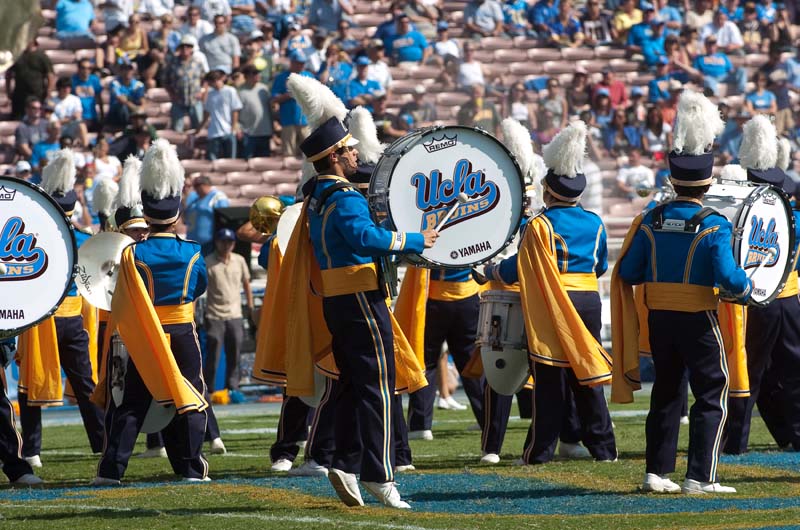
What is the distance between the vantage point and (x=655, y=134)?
22.0 m

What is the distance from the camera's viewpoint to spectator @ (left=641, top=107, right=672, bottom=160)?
21.6m

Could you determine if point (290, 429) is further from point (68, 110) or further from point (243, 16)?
point (243, 16)

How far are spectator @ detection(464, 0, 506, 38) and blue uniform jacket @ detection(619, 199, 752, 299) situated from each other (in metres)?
15.2

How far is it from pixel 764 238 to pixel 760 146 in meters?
1.86

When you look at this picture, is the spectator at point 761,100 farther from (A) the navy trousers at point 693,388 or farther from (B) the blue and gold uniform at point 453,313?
(A) the navy trousers at point 693,388

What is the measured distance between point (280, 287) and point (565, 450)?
111 inches

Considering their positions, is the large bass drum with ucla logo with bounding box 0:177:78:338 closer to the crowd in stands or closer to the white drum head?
the white drum head

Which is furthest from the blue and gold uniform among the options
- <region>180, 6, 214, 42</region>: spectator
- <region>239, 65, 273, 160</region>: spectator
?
<region>180, 6, 214, 42</region>: spectator

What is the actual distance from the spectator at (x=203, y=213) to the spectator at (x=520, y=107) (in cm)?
462

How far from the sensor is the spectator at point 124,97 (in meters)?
20.7

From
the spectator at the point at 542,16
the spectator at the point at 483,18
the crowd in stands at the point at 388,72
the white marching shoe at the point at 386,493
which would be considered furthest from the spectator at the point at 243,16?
the white marching shoe at the point at 386,493

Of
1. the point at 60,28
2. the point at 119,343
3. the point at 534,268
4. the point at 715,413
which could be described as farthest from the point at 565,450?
the point at 60,28

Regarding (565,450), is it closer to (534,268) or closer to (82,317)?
(534,268)

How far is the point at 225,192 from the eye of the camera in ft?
66.2
